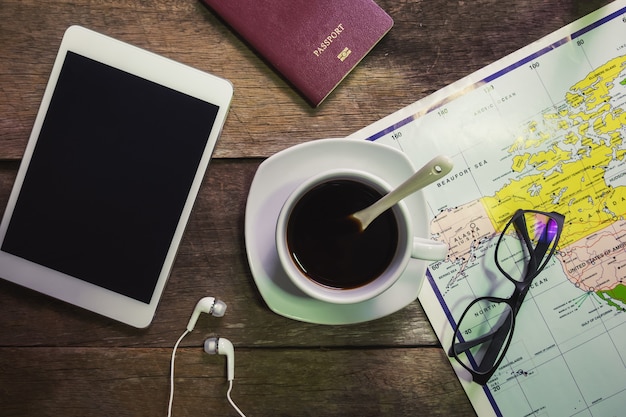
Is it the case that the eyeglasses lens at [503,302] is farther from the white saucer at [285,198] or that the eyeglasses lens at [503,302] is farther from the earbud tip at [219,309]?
the earbud tip at [219,309]

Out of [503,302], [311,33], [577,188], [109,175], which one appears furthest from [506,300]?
[109,175]

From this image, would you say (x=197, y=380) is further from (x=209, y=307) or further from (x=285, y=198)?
(x=285, y=198)

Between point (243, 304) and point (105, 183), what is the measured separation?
22cm

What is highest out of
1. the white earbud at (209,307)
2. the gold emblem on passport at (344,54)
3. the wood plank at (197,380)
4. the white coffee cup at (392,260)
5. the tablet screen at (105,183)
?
the gold emblem on passport at (344,54)

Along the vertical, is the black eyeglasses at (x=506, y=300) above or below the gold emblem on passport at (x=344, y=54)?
below

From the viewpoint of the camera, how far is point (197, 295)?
0.68 m

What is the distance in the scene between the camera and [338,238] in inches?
23.9

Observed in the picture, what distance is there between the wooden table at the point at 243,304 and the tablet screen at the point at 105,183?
1.7 inches

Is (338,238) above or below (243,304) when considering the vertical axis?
above

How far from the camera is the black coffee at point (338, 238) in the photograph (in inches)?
23.3

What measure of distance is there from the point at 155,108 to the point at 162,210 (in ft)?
0.40

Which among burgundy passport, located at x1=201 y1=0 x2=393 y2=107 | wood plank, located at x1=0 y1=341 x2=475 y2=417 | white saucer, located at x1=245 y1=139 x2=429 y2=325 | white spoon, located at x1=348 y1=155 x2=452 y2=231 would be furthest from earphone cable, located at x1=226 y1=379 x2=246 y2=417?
burgundy passport, located at x1=201 y1=0 x2=393 y2=107

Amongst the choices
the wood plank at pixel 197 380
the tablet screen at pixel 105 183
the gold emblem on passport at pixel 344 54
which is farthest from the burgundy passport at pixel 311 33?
the wood plank at pixel 197 380

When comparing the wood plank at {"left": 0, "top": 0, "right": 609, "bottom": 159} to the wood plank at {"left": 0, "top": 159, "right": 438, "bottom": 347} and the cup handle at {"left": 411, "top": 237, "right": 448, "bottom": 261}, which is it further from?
the cup handle at {"left": 411, "top": 237, "right": 448, "bottom": 261}
